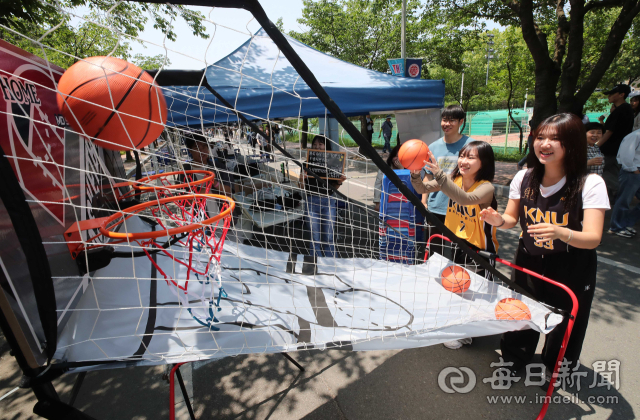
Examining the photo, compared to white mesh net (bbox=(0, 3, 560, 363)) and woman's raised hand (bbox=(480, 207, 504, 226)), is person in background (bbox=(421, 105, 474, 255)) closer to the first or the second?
white mesh net (bbox=(0, 3, 560, 363))

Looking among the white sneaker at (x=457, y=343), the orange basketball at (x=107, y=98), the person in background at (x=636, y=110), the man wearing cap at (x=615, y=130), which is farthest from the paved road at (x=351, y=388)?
the person in background at (x=636, y=110)

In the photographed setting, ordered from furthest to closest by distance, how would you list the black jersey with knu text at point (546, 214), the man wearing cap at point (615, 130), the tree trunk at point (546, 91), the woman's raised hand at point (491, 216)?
the tree trunk at point (546, 91) → the man wearing cap at point (615, 130) → the woman's raised hand at point (491, 216) → the black jersey with knu text at point (546, 214)

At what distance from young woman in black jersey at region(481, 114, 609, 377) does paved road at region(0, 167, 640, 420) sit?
0.32 m

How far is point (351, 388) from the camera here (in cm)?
240

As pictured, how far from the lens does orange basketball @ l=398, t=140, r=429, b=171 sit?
2234mm

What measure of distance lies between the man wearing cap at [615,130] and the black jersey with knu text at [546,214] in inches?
183

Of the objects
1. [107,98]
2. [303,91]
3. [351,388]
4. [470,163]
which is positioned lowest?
[351,388]

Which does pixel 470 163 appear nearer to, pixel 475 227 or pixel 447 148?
pixel 475 227

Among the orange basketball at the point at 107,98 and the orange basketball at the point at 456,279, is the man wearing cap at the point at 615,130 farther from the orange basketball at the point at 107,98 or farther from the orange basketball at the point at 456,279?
the orange basketball at the point at 107,98

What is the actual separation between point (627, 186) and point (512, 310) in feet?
14.7

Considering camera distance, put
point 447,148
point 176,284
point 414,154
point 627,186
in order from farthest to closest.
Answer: point 627,186, point 447,148, point 414,154, point 176,284

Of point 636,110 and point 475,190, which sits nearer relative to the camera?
point 475,190

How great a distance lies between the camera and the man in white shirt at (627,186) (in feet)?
15.0

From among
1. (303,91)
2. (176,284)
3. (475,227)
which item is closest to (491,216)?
(475,227)
